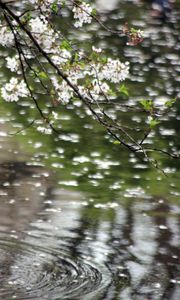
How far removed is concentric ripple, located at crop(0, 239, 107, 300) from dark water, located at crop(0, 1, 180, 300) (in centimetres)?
1

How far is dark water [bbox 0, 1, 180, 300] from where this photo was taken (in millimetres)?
10664

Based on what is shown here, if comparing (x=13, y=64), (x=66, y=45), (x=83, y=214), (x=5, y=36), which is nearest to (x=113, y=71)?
(x=66, y=45)

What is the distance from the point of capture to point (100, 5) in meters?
40.7

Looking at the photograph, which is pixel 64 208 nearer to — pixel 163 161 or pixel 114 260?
pixel 114 260

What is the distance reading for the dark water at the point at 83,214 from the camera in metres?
10.7

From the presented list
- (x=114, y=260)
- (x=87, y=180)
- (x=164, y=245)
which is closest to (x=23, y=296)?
(x=114, y=260)

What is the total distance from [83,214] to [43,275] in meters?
2.88

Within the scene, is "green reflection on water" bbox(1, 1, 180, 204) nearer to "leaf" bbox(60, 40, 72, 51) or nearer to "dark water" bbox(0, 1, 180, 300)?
"dark water" bbox(0, 1, 180, 300)

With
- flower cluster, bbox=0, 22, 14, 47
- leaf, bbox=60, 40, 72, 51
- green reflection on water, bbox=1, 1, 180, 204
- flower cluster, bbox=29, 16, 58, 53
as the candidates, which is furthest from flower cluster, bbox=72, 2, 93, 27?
green reflection on water, bbox=1, 1, 180, 204

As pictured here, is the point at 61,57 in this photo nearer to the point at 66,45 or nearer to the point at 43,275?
the point at 66,45

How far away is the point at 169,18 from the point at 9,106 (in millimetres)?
19475

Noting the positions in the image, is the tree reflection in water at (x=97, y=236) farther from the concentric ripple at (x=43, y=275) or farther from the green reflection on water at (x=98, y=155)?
the green reflection on water at (x=98, y=155)

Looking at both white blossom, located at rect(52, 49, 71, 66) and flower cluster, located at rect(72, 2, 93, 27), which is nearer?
flower cluster, located at rect(72, 2, 93, 27)

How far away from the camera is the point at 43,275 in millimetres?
10797
